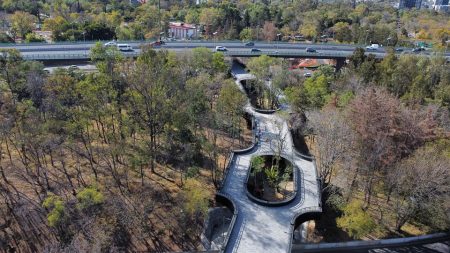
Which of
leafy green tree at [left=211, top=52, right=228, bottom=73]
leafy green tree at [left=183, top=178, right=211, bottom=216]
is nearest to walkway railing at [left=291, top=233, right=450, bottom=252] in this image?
leafy green tree at [left=183, top=178, right=211, bottom=216]

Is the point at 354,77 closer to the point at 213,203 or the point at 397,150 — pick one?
the point at 397,150

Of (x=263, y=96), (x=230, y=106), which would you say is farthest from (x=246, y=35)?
(x=230, y=106)

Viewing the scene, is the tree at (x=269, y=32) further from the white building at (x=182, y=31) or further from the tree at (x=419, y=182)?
the tree at (x=419, y=182)

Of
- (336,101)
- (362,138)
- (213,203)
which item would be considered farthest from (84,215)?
(336,101)

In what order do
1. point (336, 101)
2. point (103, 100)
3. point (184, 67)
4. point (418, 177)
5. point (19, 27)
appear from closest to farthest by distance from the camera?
point (418, 177), point (103, 100), point (336, 101), point (184, 67), point (19, 27)

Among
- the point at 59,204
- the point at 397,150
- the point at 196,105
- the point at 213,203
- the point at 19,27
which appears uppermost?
the point at 19,27

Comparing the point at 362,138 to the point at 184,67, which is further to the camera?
the point at 184,67

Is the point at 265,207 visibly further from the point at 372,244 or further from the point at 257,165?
the point at 372,244
